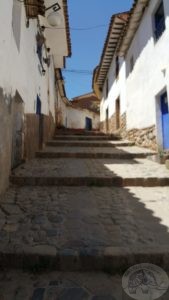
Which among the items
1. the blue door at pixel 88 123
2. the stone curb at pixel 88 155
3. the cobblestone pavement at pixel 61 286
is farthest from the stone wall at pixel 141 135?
the blue door at pixel 88 123

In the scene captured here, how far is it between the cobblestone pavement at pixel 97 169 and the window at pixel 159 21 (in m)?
4.09

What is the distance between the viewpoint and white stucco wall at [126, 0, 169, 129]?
7207mm

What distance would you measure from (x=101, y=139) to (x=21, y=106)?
6234mm

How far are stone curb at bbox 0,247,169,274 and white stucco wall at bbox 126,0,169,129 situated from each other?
5409mm

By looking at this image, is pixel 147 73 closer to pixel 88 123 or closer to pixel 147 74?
pixel 147 74

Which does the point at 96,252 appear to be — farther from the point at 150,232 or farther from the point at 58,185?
the point at 58,185

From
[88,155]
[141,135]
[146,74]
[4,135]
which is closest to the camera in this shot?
[4,135]

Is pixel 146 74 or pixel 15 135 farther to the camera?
pixel 146 74

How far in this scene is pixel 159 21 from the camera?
7.92 m

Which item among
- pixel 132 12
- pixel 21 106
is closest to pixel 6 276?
pixel 21 106

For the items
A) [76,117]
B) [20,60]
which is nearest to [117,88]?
[20,60]

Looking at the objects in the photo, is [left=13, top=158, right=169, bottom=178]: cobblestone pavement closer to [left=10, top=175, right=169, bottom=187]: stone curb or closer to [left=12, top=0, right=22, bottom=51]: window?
[left=10, top=175, right=169, bottom=187]: stone curb

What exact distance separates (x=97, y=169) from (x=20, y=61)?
313 centimetres

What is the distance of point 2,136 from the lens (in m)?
4.01
